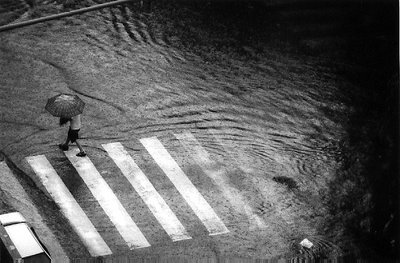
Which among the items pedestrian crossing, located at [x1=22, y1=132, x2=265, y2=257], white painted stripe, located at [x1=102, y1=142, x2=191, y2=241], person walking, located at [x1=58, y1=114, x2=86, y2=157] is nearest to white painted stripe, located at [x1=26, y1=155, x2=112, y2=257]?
pedestrian crossing, located at [x1=22, y1=132, x2=265, y2=257]

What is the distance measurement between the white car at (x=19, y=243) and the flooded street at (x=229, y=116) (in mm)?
1204

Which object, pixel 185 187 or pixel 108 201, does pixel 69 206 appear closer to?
pixel 108 201

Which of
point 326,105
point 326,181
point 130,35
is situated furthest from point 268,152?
point 130,35

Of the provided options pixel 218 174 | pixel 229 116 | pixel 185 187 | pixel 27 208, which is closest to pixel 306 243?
pixel 218 174

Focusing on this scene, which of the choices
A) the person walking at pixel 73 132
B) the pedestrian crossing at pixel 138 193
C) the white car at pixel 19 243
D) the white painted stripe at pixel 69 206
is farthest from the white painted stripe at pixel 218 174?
the white car at pixel 19 243

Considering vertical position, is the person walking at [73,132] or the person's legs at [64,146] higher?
the person walking at [73,132]

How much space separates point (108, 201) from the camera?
17.1 metres

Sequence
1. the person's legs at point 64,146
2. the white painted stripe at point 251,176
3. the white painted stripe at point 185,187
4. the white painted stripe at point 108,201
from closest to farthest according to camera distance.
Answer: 1. the white painted stripe at point 108,201
2. the white painted stripe at point 185,187
3. the white painted stripe at point 251,176
4. the person's legs at point 64,146

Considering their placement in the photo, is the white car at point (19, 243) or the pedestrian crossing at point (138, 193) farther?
the pedestrian crossing at point (138, 193)

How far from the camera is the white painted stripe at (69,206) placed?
15860 millimetres

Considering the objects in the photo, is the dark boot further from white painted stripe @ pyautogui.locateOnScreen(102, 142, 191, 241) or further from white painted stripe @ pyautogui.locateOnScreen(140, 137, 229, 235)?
white painted stripe @ pyautogui.locateOnScreen(140, 137, 229, 235)

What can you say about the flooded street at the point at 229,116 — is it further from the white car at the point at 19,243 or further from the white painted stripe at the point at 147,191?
the white car at the point at 19,243

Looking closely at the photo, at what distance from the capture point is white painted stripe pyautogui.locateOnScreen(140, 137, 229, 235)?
16.6 metres

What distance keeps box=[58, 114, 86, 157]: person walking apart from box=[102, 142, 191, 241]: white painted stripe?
0.68 meters
